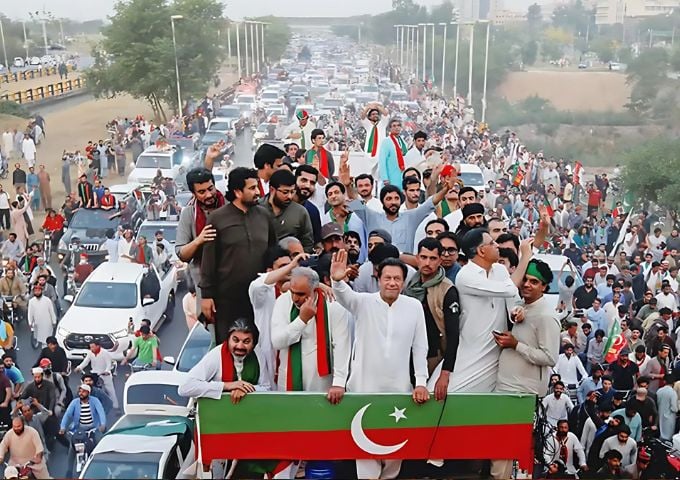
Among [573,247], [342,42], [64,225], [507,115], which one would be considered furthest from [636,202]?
[342,42]

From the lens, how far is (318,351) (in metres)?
4.80

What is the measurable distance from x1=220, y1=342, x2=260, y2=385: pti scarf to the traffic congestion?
0.5 inches

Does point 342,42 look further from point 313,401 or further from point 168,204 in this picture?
point 313,401

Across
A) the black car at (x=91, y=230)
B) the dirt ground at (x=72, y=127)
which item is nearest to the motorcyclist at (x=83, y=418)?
the black car at (x=91, y=230)

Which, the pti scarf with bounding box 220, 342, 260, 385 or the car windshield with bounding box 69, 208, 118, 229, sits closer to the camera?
the pti scarf with bounding box 220, 342, 260, 385

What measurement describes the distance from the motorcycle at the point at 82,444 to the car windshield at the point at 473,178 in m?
13.1

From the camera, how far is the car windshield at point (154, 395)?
28.6 ft

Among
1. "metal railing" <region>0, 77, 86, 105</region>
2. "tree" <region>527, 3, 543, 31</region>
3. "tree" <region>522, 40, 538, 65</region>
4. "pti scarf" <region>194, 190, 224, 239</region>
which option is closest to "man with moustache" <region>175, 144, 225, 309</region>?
"pti scarf" <region>194, 190, 224, 239</region>

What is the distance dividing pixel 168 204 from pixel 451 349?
551 inches

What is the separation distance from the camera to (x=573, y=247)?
14.3 m

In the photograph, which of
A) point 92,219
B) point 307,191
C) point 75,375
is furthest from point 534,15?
point 307,191

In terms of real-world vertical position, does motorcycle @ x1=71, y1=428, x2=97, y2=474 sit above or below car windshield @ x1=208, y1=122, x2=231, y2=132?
above

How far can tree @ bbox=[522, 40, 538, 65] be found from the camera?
240 ft

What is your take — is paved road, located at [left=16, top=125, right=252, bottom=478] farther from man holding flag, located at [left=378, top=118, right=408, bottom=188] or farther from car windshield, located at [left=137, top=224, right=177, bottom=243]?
man holding flag, located at [left=378, top=118, right=408, bottom=188]
